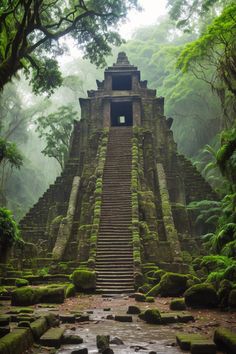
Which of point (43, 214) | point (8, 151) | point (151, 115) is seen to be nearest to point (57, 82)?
point (8, 151)

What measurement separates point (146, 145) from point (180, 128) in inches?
603

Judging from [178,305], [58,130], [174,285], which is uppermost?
[58,130]

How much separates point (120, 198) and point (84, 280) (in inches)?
265

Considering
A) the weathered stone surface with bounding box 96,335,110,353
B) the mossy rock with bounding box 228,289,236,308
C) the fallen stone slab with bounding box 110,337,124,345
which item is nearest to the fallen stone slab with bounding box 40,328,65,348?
the weathered stone surface with bounding box 96,335,110,353

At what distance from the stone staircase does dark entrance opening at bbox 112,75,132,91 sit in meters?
7.21

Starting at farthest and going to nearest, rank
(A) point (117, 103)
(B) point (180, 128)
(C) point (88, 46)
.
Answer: (B) point (180, 128), (A) point (117, 103), (C) point (88, 46)

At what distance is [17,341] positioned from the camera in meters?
4.32

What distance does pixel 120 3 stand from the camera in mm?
14039

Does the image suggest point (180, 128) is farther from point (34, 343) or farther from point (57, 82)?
point (34, 343)

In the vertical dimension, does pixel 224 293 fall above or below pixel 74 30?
below

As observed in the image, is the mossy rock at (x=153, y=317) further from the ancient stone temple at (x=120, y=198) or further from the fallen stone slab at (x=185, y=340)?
the ancient stone temple at (x=120, y=198)

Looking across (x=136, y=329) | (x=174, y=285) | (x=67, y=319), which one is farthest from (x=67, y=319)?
(x=174, y=285)

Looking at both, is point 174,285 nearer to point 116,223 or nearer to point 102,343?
point 102,343

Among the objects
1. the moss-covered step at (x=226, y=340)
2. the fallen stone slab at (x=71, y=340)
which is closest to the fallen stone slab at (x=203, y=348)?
the moss-covered step at (x=226, y=340)
